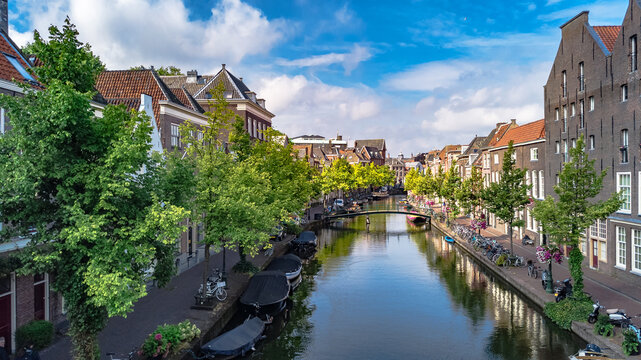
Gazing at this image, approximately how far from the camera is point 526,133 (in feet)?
151

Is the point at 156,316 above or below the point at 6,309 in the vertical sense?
below

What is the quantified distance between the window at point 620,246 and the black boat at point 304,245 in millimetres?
25806

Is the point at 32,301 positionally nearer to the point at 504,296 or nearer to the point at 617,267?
the point at 504,296

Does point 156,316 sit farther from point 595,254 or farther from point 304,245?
point 595,254

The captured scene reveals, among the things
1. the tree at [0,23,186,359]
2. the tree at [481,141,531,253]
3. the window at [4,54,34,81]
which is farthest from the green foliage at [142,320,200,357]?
the tree at [481,141,531,253]

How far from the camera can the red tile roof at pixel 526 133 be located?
42469 millimetres

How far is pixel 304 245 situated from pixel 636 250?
1103 inches

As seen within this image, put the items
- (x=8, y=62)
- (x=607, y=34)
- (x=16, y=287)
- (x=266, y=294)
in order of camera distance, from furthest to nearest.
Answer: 1. (x=607, y=34)
2. (x=266, y=294)
3. (x=8, y=62)
4. (x=16, y=287)

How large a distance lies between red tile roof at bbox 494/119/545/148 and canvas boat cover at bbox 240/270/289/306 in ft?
97.2

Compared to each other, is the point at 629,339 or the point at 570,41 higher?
the point at 570,41

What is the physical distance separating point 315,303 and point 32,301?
1527 centimetres

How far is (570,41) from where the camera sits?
32.6 meters

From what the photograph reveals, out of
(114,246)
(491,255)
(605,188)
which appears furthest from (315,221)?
(114,246)

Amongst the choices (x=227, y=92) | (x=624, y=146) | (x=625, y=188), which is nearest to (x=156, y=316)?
(x=625, y=188)
